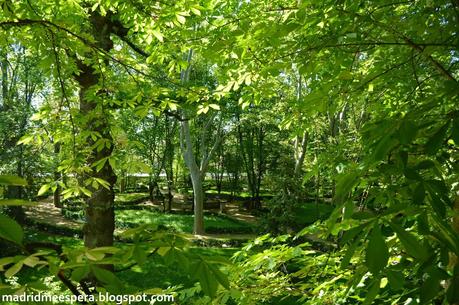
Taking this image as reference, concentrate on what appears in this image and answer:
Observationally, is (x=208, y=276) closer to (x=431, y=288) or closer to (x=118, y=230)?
(x=431, y=288)

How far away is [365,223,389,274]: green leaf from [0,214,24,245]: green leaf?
885mm

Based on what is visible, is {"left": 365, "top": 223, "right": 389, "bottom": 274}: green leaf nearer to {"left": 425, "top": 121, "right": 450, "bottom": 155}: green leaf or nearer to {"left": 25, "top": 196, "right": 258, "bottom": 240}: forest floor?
{"left": 425, "top": 121, "right": 450, "bottom": 155}: green leaf

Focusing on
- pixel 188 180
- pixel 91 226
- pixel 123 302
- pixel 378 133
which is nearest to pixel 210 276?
pixel 123 302

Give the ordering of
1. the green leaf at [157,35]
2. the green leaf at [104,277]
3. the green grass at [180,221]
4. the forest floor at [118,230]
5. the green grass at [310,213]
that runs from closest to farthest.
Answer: the green leaf at [104,277] < the green leaf at [157,35] < the forest floor at [118,230] < the green grass at [180,221] < the green grass at [310,213]

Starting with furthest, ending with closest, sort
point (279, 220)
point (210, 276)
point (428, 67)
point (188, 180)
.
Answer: point (188, 180)
point (279, 220)
point (428, 67)
point (210, 276)

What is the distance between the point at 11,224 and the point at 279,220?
47.4 ft

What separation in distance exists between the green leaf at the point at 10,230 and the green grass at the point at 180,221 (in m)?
19.6

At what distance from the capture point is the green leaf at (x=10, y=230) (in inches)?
32.5

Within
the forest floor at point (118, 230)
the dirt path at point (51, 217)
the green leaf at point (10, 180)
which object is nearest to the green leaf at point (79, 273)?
the green leaf at point (10, 180)

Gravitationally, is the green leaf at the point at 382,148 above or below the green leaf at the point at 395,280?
above

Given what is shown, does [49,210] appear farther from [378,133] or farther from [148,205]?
[378,133]

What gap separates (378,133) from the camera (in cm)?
124

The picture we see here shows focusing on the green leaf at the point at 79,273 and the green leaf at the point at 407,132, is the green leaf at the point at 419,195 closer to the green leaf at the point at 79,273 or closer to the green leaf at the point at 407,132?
the green leaf at the point at 407,132

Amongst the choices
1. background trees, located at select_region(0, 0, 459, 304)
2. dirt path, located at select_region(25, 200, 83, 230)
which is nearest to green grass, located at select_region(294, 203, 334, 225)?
dirt path, located at select_region(25, 200, 83, 230)
